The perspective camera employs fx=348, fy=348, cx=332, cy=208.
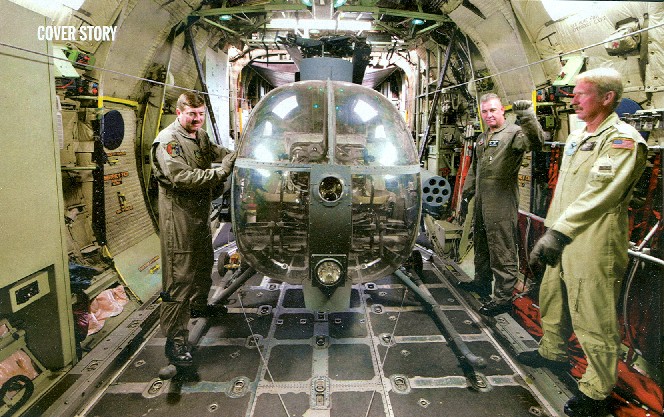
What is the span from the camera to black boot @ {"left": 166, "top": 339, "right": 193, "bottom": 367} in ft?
7.97

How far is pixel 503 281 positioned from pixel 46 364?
372 centimetres

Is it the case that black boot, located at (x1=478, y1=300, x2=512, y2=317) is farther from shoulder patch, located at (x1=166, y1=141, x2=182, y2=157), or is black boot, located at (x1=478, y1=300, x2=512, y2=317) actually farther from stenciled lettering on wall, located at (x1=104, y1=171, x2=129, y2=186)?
stenciled lettering on wall, located at (x1=104, y1=171, x2=129, y2=186)

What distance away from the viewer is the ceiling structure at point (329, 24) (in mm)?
5141

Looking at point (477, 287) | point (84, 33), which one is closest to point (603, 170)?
point (477, 287)

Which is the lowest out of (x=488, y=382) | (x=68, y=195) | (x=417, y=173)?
(x=488, y=382)

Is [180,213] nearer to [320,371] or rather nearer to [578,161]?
[320,371]

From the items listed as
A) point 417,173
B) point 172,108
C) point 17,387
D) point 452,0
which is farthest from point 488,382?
point 172,108

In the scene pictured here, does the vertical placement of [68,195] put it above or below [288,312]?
above

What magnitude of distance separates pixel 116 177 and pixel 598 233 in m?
4.92

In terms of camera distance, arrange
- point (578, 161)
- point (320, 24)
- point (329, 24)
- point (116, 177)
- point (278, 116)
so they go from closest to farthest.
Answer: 1. point (578, 161)
2. point (278, 116)
3. point (116, 177)
4. point (329, 24)
5. point (320, 24)

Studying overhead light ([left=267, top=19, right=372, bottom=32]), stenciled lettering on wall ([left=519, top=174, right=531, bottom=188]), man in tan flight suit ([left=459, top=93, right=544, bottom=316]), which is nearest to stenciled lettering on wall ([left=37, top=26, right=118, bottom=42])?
overhead light ([left=267, top=19, right=372, bottom=32])

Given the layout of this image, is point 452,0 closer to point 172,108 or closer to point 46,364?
point 172,108

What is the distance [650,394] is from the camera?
2.15 m

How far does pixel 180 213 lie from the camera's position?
250cm
